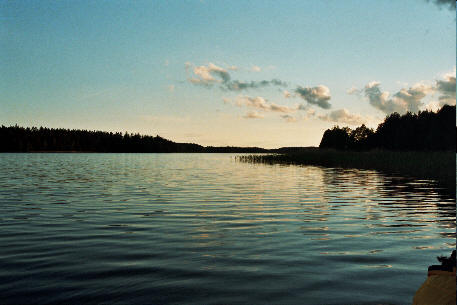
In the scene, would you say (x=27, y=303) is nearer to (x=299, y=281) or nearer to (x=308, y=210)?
(x=299, y=281)

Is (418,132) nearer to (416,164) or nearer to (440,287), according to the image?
(416,164)

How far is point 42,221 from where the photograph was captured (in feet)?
48.6

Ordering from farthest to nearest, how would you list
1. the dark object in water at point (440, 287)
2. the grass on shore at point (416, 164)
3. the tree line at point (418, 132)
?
the tree line at point (418, 132) → the grass on shore at point (416, 164) → the dark object in water at point (440, 287)

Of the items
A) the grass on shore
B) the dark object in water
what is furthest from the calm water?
the grass on shore

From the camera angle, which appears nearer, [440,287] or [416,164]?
[440,287]

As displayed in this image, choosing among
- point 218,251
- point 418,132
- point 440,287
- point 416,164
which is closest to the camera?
point 440,287

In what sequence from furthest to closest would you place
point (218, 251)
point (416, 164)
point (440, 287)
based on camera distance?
point (416, 164), point (218, 251), point (440, 287)

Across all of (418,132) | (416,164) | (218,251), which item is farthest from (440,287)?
(418,132)

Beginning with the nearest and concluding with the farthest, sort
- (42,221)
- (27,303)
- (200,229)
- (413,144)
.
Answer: (27,303) → (200,229) → (42,221) → (413,144)

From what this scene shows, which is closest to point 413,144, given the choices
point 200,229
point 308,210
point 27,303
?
point 308,210

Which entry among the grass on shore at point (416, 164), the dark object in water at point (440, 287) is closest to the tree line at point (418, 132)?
the grass on shore at point (416, 164)

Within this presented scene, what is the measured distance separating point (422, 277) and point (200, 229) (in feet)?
23.8

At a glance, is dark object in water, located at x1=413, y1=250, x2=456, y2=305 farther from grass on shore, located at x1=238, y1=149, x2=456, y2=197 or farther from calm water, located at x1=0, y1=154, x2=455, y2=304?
grass on shore, located at x1=238, y1=149, x2=456, y2=197

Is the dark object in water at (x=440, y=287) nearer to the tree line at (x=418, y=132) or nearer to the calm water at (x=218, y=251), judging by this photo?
the calm water at (x=218, y=251)
